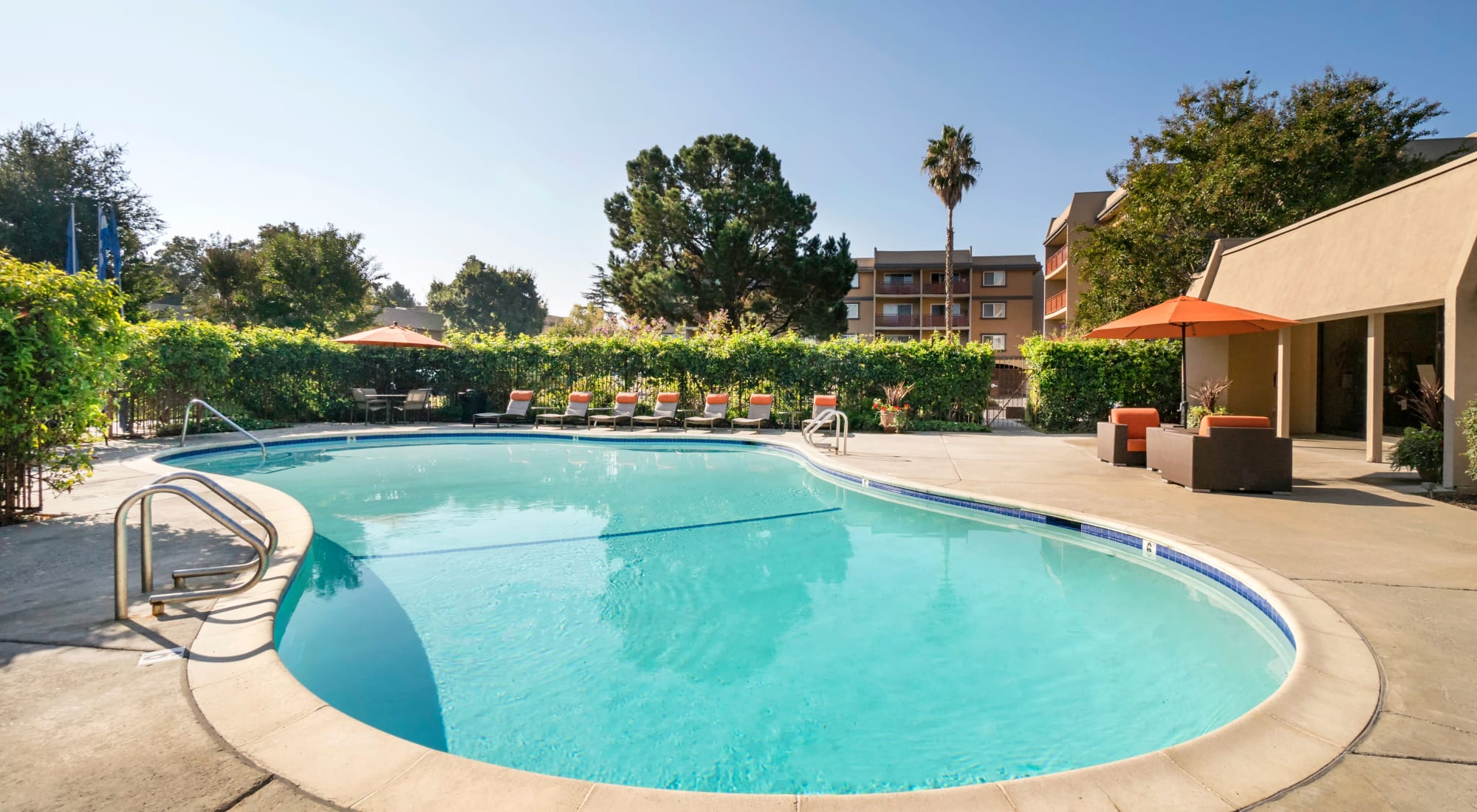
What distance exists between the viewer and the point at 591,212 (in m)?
32.5

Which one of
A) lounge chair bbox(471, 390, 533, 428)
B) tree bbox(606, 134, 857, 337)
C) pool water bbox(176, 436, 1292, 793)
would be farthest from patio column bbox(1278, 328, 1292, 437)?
tree bbox(606, 134, 857, 337)

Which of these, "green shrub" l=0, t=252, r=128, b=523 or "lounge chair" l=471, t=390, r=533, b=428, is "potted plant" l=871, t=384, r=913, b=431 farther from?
"green shrub" l=0, t=252, r=128, b=523

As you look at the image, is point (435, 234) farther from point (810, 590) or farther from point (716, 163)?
point (810, 590)

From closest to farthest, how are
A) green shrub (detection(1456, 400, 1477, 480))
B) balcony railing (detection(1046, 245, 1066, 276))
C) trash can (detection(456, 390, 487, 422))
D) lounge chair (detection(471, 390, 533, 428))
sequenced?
green shrub (detection(1456, 400, 1477, 480)), lounge chair (detection(471, 390, 533, 428)), trash can (detection(456, 390, 487, 422)), balcony railing (detection(1046, 245, 1066, 276))

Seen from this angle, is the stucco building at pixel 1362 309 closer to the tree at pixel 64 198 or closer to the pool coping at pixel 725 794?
the pool coping at pixel 725 794

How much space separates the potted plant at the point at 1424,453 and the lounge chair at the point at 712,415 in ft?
38.5

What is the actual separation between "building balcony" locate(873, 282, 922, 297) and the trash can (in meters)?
31.4

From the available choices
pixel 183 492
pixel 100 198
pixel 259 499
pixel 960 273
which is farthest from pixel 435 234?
pixel 960 273

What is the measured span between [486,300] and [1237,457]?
61055mm

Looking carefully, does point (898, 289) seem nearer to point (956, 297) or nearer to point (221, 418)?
point (956, 297)

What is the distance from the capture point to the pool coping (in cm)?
211

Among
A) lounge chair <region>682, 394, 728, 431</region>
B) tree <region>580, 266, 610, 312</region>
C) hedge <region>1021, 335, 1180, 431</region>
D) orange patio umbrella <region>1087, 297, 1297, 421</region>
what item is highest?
tree <region>580, 266, 610, 312</region>

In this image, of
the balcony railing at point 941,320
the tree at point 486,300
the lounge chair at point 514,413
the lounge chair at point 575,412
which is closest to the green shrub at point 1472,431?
the lounge chair at point 575,412

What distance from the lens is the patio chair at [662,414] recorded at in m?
15.9
